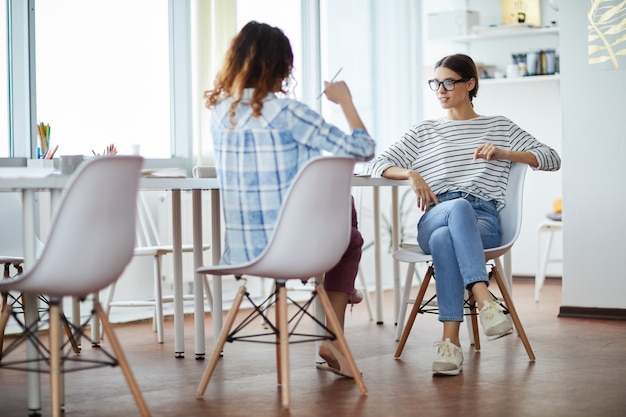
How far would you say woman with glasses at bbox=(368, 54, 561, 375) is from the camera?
3.27 m

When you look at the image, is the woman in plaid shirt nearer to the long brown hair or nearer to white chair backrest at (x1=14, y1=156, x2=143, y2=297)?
the long brown hair

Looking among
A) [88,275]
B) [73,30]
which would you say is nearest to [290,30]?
[73,30]

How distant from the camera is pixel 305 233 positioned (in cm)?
271

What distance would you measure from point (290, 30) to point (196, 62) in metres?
0.96

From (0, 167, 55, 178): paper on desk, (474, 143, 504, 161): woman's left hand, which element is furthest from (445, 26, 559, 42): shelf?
(0, 167, 55, 178): paper on desk

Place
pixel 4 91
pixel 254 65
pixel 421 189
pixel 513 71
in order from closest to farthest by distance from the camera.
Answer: pixel 254 65
pixel 421 189
pixel 4 91
pixel 513 71

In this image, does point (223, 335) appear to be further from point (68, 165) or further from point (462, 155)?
point (462, 155)

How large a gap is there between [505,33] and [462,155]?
330cm

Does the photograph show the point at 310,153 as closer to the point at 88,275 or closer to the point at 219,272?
the point at 219,272

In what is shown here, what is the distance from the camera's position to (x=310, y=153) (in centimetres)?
285

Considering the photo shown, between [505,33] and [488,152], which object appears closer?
[488,152]

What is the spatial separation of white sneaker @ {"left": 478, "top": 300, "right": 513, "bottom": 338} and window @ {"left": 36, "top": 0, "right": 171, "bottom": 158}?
2642mm

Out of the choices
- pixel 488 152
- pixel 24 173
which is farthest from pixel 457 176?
pixel 24 173

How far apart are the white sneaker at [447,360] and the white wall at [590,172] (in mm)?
1713
